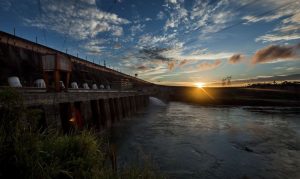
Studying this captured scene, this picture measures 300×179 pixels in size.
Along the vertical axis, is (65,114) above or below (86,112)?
above

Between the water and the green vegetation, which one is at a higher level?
the green vegetation

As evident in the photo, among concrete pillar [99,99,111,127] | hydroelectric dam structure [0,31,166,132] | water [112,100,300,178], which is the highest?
hydroelectric dam structure [0,31,166,132]

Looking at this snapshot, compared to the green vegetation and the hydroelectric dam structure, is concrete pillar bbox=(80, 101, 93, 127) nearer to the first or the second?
the hydroelectric dam structure

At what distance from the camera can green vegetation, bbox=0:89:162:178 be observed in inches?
155

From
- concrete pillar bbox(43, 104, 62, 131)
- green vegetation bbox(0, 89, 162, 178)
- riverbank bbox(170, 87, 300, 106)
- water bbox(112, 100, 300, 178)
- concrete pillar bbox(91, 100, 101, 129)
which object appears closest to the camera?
green vegetation bbox(0, 89, 162, 178)

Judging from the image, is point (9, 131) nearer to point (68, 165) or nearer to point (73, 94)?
point (68, 165)

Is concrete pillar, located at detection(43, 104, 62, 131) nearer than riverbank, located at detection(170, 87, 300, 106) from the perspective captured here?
Yes

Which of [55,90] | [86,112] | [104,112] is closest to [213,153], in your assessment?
[86,112]

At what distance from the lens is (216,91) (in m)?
106

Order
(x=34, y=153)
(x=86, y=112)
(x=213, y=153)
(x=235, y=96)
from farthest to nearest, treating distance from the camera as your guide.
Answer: (x=235, y=96) → (x=86, y=112) → (x=213, y=153) → (x=34, y=153)

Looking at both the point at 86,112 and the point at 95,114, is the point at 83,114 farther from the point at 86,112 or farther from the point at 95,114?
the point at 95,114

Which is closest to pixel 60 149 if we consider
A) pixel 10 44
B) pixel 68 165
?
pixel 68 165

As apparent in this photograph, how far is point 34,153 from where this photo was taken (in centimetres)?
411

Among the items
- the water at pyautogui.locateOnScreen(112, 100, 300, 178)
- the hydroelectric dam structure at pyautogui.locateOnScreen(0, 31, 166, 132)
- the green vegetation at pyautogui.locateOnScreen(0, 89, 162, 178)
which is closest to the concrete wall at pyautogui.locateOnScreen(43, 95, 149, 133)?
the hydroelectric dam structure at pyautogui.locateOnScreen(0, 31, 166, 132)
